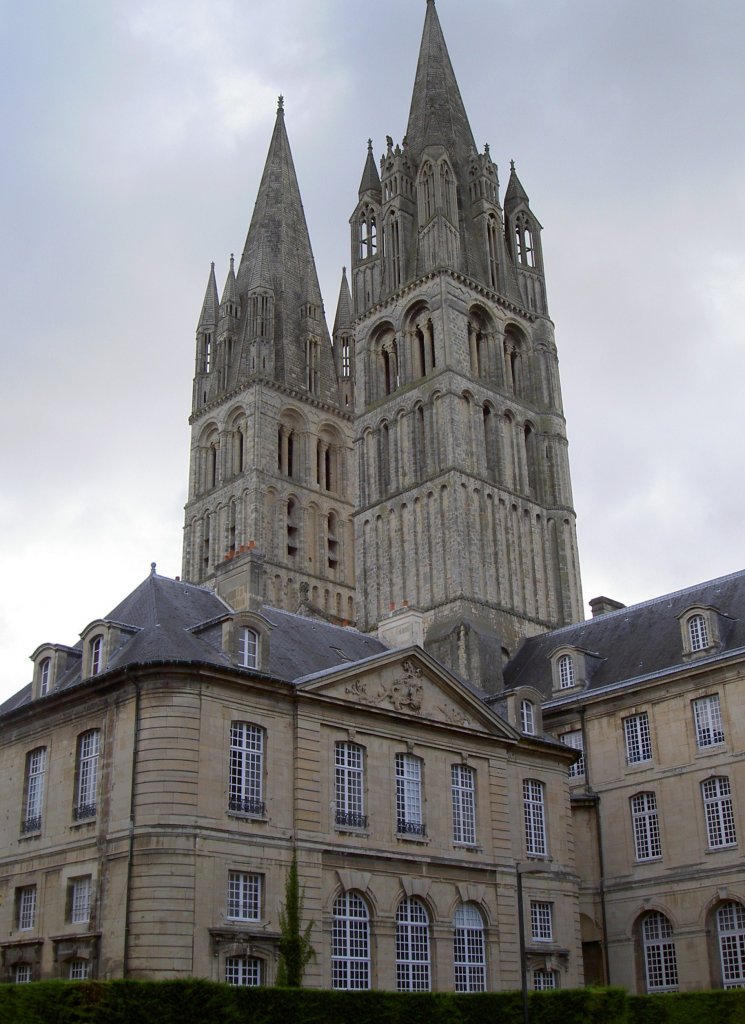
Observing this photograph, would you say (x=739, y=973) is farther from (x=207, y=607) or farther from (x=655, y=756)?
(x=207, y=607)

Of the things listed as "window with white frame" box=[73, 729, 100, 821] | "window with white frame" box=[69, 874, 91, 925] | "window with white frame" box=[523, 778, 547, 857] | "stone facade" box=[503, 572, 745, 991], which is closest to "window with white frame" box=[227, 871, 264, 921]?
"window with white frame" box=[69, 874, 91, 925]

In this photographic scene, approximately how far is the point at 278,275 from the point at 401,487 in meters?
33.7

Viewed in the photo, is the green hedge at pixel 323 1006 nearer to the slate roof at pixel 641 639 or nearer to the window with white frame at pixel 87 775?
the window with white frame at pixel 87 775

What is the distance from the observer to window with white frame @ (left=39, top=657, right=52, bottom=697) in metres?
32.8

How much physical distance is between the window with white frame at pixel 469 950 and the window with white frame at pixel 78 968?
9.54m

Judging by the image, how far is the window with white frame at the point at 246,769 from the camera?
28.9 metres

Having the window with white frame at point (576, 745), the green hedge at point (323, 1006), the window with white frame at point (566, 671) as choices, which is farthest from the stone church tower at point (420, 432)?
the green hedge at point (323, 1006)

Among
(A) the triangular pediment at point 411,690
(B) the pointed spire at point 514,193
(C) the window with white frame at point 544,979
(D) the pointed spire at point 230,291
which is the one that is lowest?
(C) the window with white frame at point 544,979

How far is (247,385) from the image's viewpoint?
261 feet

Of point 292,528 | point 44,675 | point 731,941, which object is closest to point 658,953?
point 731,941

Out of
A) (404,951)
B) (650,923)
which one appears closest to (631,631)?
(650,923)

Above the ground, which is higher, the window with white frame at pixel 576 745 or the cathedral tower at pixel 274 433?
the cathedral tower at pixel 274 433

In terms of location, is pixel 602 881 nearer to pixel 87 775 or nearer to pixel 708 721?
pixel 708 721

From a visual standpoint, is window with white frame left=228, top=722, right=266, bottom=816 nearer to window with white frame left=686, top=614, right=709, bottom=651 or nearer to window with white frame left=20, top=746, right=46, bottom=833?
window with white frame left=20, top=746, right=46, bottom=833
